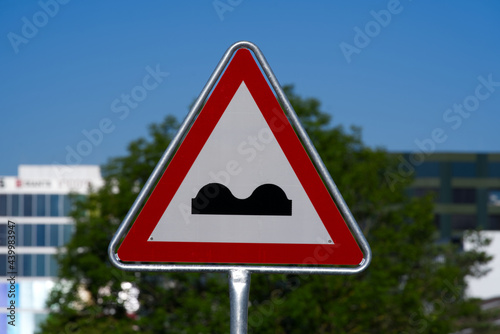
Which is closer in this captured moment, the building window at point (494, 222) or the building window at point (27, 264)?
the building window at point (27, 264)

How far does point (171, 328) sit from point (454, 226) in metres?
56.8

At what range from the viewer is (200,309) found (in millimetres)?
22766

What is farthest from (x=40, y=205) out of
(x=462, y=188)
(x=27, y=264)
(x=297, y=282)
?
(x=297, y=282)

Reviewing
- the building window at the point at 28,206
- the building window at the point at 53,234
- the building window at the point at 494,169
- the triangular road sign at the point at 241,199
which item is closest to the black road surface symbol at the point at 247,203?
the triangular road sign at the point at 241,199

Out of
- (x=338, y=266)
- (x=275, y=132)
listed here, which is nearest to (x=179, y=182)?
(x=275, y=132)

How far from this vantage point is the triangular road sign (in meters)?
2.01

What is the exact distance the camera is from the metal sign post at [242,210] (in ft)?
6.61

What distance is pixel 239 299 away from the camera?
76.5 inches

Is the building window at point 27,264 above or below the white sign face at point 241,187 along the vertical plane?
above

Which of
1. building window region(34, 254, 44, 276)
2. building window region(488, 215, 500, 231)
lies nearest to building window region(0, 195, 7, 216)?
building window region(34, 254, 44, 276)

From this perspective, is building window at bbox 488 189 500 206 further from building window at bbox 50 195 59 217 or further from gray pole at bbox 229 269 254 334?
gray pole at bbox 229 269 254 334

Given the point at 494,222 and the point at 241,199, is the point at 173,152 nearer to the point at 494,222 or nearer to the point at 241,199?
the point at 241,199

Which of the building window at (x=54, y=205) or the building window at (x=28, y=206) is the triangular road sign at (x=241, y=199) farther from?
the building window at (x=54, y=205)

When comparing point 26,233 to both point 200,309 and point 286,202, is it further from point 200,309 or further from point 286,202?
point 286,202
